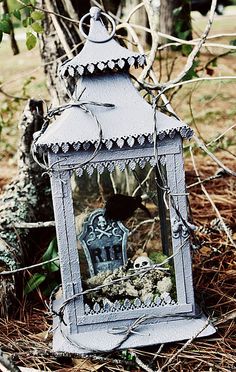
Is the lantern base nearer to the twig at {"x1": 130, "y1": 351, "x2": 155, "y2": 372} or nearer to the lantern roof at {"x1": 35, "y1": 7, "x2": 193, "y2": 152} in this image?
the twig at {"x1": 130, "y1": 351, "x2": 155, "y2": 372}

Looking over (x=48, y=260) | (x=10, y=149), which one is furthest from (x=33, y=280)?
(x=10, y=149)

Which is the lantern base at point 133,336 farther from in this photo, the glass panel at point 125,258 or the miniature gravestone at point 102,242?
the miniature gravestone at point 102,242

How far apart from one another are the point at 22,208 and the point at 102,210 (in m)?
0.63

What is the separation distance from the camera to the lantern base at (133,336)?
1684mm

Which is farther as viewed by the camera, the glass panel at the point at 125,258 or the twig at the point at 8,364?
the glass panel at the point at 125,258

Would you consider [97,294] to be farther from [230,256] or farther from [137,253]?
[230,256]

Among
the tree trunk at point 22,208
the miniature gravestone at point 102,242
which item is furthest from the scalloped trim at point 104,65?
the tree trunk at point 22,208

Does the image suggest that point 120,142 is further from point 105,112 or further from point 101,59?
point 101,59

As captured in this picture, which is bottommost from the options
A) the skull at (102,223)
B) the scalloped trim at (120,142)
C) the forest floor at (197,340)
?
the forest floor at (197,340)

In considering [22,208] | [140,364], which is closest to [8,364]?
[140,364]

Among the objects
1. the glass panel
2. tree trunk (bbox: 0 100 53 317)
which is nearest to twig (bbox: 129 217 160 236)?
the glass panel

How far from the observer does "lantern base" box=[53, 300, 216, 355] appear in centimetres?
168

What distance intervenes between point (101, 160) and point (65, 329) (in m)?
0.47

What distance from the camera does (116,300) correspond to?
5.70ft
